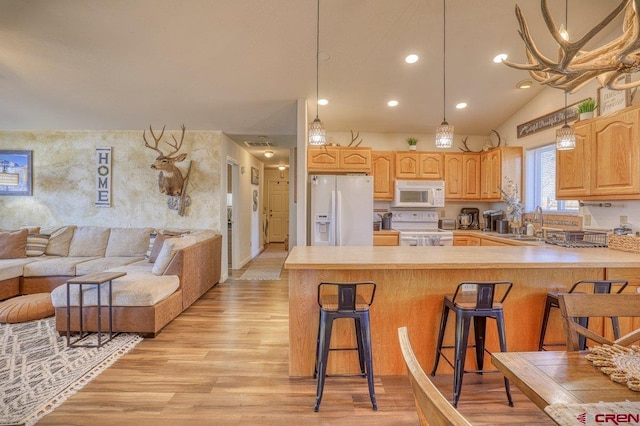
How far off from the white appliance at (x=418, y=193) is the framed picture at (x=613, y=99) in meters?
2.12

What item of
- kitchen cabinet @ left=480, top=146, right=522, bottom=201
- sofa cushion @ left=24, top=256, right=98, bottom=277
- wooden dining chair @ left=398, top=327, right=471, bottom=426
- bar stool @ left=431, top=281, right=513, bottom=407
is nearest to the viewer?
wooden dining chair @ left=398, top=327, right=471, bottom=426

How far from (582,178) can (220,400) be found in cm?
407

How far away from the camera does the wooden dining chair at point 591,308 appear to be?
4.41ft

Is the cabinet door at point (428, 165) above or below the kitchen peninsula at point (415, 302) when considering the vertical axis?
above

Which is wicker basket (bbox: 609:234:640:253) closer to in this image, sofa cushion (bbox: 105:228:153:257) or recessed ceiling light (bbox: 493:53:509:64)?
recessed ceiling light (bbox: 493:53:509:64)

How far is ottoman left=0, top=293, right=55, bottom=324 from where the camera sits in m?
3.28

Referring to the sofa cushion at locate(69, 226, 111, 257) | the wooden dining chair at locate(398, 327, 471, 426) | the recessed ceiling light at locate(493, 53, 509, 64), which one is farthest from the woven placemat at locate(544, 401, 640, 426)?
the sofa cushion at locate(69, 226, 111, 257)

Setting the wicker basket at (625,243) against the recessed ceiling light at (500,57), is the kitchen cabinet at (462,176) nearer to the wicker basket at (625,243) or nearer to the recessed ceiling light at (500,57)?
the recessed ceiling light at (500,57)

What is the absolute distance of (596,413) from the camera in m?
0.83

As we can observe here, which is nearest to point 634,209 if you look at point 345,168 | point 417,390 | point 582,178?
point 582,178

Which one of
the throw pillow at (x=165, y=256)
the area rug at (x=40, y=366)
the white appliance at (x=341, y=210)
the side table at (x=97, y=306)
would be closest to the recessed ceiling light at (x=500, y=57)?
the white appliance at (x=341, y=210)

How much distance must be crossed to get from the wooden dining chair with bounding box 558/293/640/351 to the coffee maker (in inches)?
163

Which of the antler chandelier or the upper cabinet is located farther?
the upper cabinet

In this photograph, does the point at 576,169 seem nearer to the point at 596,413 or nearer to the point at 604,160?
the point at 604,160
